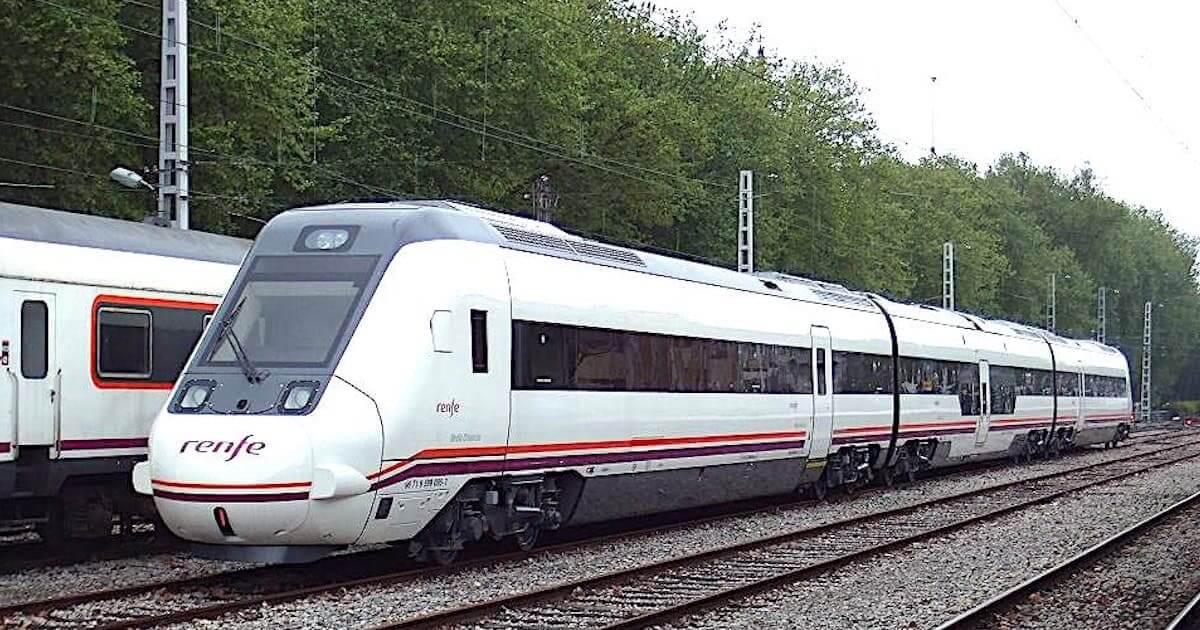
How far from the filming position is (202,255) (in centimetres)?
1686

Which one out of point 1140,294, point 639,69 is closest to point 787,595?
point 639,69

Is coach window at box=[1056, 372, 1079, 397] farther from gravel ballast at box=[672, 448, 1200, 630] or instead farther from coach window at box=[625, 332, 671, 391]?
coach window at box=[625, 332, 671, 391]

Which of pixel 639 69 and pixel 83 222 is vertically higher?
pixel 639 69

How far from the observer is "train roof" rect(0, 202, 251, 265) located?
47.6 ft

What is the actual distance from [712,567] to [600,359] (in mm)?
2537

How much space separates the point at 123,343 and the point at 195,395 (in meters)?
2.54

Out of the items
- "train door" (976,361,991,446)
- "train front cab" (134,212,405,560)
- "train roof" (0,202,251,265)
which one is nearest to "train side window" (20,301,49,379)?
"train roof" (0,202,251,265)

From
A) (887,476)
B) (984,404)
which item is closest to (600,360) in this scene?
(887,476)

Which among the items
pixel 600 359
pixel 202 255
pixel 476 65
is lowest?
pixel 600 359

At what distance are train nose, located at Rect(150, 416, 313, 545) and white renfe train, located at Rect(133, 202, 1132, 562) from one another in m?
0.02

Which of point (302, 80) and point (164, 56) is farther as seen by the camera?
point (302, 80)

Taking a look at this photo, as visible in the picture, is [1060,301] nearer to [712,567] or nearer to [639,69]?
[639,69]

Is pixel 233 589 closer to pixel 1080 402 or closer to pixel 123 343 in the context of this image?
pixel 123 343

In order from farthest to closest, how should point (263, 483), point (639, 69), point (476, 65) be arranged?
point (639, 69) → point (476, 65) → point (263, 483)
